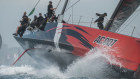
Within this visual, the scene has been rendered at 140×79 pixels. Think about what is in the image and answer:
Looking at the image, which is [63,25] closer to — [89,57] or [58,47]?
[58,47]

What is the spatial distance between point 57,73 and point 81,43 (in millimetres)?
1842

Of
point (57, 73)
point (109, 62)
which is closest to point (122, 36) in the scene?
point (109, 62)

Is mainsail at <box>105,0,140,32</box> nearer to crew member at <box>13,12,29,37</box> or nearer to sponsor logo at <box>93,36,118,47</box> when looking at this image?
sponsor logo at <box>93,36,118,47</box>

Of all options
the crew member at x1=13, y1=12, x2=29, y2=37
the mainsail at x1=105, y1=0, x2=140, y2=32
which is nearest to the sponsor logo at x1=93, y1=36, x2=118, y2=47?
the mainsail at x1=105, y1=0, x2=140, y2=32

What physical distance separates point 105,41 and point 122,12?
12.5ft

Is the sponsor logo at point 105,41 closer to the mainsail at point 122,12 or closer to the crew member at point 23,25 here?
the mainsail at point 122,12

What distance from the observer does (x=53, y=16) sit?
1060 centimetres

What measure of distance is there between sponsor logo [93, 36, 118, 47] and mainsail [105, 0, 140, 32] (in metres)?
1.87

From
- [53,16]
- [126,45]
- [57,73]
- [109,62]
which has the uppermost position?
[53,16]

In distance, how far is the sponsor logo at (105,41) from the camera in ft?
28.5

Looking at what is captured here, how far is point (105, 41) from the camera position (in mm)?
8695

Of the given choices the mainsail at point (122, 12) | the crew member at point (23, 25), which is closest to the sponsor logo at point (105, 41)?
the mainsail at point (122, 12)

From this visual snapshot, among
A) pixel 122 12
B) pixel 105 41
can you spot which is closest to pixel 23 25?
pixel 122 12

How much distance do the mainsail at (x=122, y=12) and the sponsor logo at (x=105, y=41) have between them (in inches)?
73.8
